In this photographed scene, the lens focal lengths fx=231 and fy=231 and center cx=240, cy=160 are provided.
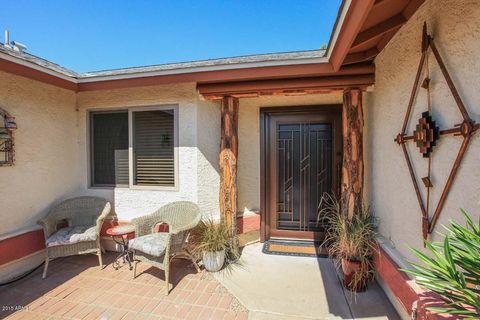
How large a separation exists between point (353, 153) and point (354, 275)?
1881 mm

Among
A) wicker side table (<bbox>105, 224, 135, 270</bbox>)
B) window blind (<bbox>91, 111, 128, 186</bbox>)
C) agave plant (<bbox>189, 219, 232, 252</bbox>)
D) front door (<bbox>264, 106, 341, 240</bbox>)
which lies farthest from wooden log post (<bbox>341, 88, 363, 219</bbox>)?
window blind (<bbox>91, 111, 128, 186</bbox>)

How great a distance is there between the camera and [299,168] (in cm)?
504

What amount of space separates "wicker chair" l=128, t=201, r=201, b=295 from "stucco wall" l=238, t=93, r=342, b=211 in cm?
125

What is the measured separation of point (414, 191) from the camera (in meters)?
2.70

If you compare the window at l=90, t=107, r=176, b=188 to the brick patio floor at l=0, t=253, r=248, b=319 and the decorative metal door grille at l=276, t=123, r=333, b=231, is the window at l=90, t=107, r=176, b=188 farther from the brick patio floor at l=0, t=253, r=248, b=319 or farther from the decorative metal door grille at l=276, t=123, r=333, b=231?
the decorative metal door grille at l=276, t=123, r=333, b=231

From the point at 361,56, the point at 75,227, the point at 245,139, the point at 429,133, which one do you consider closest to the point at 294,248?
the point at 245,139

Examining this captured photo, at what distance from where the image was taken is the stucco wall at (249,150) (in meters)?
Result: 5.04

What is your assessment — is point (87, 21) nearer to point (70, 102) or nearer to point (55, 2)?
point (55, 2)

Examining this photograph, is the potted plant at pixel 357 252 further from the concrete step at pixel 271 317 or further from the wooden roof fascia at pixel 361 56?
the wooden roof fascia at pixel 361 56

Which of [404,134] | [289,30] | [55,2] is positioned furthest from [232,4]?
[404,134]

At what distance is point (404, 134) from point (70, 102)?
613 cm

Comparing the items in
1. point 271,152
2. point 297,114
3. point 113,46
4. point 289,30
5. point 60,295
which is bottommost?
point 60,295

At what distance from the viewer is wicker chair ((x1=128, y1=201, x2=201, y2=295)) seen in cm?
357

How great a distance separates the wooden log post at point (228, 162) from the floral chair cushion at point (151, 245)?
1180 millimetres
